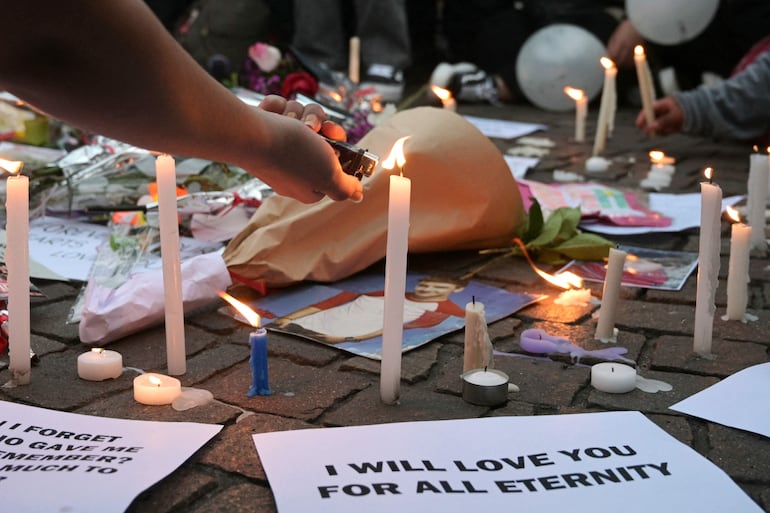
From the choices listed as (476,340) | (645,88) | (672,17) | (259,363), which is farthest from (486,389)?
(672,17)

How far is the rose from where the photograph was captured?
3.35 meters

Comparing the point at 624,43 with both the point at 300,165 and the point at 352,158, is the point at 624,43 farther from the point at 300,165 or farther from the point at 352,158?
the point at 300,165

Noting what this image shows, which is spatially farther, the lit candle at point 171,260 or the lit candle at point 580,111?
the lit candle at point 580,111

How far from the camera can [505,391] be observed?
1.67 metres

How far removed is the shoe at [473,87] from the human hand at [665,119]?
1.47m

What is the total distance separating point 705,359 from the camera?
187 centimetres

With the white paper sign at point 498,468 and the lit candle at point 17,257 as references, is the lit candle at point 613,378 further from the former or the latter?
the lit candle at point 17,257

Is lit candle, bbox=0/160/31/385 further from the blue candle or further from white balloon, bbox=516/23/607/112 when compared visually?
white balloon, bbox=516/23/607/112

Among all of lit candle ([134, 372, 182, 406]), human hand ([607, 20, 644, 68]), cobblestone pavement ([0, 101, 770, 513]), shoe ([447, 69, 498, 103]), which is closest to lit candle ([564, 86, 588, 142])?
human hand ([607, 20, 644, 68])

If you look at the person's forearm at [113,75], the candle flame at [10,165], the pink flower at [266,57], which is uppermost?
the person's forearm at [113,75]

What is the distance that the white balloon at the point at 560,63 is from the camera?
468 cm

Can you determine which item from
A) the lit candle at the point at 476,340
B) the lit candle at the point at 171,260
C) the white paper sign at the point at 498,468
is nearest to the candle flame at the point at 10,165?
the lit candle at the point at 171,260

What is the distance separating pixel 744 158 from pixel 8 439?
10.2ft

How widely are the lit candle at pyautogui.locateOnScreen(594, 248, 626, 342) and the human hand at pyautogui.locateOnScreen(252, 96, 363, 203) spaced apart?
57 centimetres
